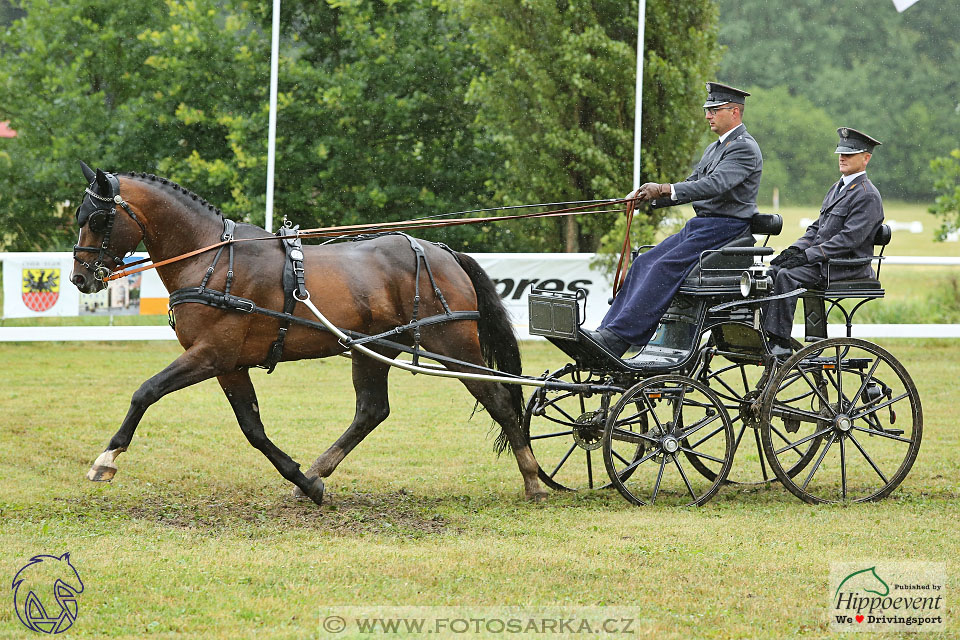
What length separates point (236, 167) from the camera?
16.2 meters

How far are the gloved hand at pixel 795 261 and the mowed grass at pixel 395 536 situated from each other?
1.38 metres

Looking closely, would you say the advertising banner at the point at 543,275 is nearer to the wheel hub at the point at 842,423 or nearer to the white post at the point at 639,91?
the white post at the point at 639,91

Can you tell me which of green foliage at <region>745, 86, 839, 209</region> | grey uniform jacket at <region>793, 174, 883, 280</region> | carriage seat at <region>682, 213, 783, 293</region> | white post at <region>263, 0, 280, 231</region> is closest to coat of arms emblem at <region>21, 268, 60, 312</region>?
white post at <region>263, 0, 280, 231</region>

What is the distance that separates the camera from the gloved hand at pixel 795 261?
636 cm

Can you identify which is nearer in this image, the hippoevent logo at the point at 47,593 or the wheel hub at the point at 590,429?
the hippoevent logo at the point at 47,593

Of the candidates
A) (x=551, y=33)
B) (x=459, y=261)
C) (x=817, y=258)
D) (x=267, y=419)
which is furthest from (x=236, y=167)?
(x=817, y=258)

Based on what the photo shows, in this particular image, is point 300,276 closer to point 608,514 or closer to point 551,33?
point 608,514

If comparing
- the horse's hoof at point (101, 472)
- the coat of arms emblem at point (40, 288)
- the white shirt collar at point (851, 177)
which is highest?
the white shirt collar at point (851, 177)

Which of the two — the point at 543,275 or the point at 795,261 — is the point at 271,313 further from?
the point at 543,275

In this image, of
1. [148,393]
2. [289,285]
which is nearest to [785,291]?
[289,285]

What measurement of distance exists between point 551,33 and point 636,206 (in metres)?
9.21

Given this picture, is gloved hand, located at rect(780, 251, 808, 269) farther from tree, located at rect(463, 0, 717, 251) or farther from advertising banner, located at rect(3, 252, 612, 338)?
tree, located at rect(463, 0, 717, 251)

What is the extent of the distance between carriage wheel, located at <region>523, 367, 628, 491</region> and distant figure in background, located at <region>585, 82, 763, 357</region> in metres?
0.42

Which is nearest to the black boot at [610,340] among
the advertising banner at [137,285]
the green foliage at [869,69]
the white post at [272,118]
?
the advertising banner at [137,285]
